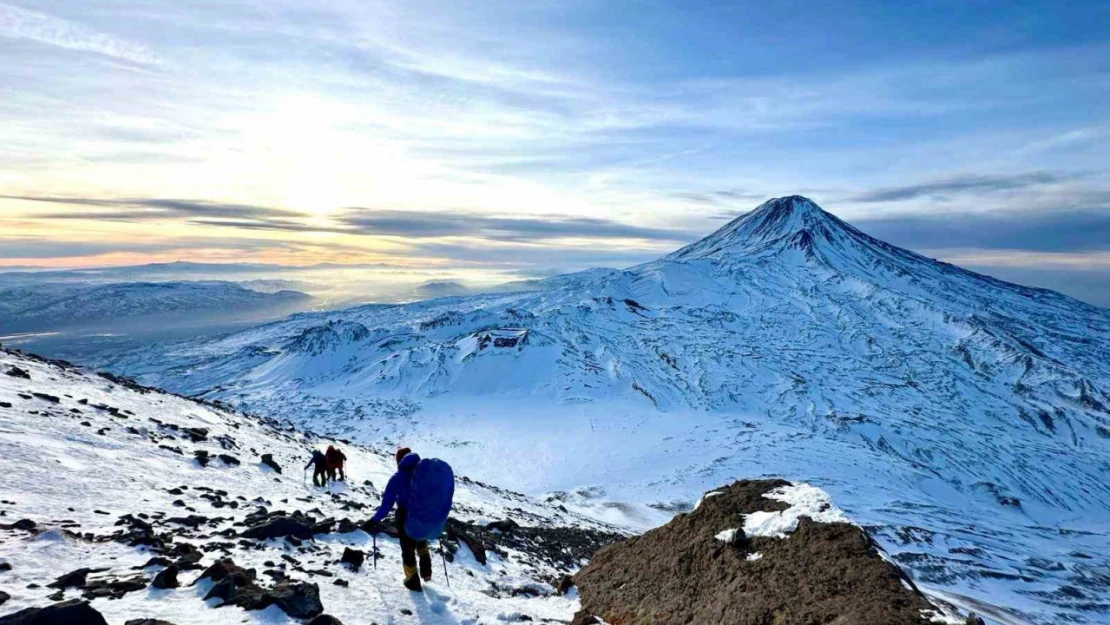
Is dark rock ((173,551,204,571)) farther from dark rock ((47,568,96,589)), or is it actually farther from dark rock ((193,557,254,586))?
dark rock ((47,568,96,589))

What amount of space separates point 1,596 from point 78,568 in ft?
4.85

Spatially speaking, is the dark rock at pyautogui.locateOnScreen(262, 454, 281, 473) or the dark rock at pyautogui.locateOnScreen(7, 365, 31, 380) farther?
the dark rock at pyautogui.locateOnScreen(7, 365, 31, 380)

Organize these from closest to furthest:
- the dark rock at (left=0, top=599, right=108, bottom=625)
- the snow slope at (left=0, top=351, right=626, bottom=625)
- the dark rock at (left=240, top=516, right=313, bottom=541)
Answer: the dark rock at (left=0, top=599, right=108, bottom=625) → the snow slope at (left=0, top=351, right=626, bottom=625) → the dark rock at (left=240, top=516, right=313, bottom=541)

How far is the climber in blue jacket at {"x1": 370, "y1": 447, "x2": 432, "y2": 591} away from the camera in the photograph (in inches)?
344

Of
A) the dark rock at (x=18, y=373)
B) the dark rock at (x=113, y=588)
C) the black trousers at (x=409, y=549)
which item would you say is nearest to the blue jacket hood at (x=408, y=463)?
the black trousers at (x=409, y=549)

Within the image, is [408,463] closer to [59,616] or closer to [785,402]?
[59,616]

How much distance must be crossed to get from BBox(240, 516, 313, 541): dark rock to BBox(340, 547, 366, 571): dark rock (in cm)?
144

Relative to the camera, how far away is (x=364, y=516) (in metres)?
14.8

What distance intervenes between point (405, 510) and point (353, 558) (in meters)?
2.01

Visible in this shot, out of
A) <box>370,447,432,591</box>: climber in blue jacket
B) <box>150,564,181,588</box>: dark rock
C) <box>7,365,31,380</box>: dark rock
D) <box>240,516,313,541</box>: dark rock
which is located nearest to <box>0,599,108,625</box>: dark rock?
<box>150,564,181,588</box>: dark rock

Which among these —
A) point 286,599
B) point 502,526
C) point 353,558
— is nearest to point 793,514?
point 353,558

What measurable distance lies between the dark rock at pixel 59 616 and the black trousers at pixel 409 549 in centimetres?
371

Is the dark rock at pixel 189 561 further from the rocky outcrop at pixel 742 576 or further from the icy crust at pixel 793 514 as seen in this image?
the icy crust at pixel 793 514

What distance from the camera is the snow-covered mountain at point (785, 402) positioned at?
72875 mm
